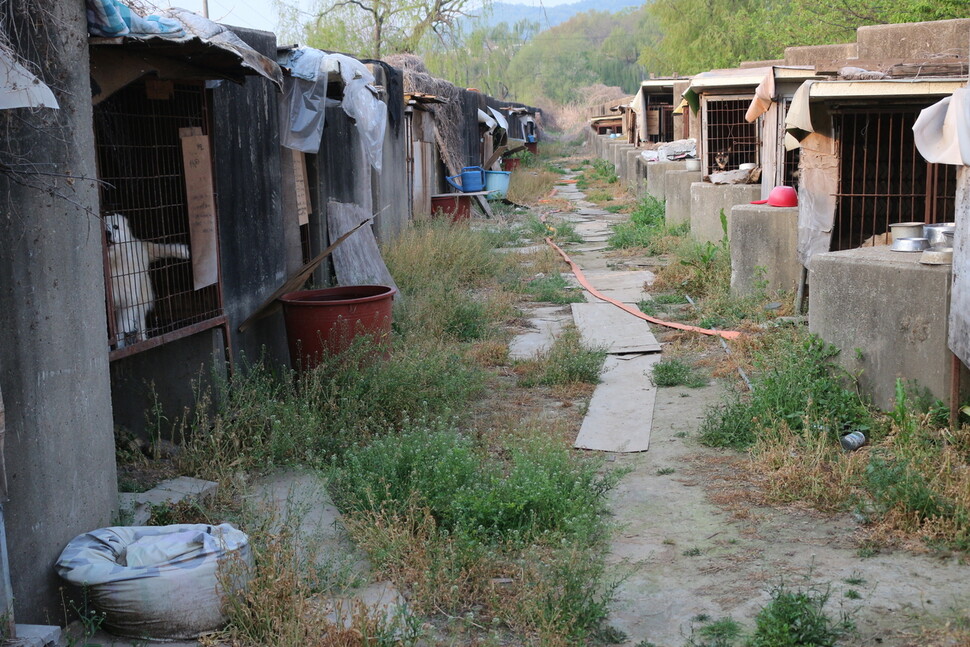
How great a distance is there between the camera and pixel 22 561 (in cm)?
350

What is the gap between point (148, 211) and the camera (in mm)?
5645

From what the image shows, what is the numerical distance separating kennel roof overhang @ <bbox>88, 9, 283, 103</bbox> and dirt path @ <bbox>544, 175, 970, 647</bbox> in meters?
3.17

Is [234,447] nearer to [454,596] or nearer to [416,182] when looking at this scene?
[454,596]

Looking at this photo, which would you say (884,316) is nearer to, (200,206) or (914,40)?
(200,206)

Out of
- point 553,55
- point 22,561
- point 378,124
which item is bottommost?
point 22,561

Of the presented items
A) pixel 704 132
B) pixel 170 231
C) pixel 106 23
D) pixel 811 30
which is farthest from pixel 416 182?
pixel 106 23

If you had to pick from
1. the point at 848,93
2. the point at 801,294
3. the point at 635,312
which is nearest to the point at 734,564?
the point at 848,93

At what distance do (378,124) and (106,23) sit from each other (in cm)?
485

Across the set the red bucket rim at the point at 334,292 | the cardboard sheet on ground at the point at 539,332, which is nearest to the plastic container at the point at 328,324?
the red bucket rim at the point at 334,292

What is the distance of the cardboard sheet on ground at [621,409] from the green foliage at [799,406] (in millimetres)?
482

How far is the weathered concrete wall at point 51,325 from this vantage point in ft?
11.4

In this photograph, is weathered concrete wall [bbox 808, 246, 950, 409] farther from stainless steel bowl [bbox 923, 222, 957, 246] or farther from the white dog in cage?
the white dog in cage

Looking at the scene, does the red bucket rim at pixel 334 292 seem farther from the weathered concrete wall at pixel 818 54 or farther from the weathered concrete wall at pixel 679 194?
the weathered concrete wall at pixel 679 194

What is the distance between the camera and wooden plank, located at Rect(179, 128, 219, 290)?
19.2ft
